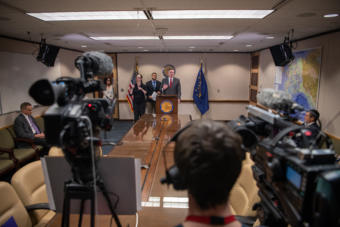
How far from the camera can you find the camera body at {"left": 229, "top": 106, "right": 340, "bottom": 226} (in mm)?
664

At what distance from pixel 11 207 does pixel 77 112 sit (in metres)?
1.41

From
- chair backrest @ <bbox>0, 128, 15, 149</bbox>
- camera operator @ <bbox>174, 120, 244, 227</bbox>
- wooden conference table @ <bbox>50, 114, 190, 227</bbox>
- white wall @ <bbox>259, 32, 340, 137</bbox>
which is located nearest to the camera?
camera operator @ <bbox>174, 120, 244, 227</bbox>

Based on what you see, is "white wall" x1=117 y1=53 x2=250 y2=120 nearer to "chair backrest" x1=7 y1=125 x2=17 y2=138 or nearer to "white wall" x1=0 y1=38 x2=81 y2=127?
"white wall" x1=0 y1=38 x2=81 y2=127

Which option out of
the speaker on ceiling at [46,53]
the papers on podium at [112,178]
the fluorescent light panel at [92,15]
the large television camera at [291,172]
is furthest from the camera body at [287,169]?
the speaker on ceiling at [46,53]

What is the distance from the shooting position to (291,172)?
2.46 feet

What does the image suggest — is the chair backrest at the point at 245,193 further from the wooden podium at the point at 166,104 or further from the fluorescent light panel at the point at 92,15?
the wooden podium at the point at 166,104

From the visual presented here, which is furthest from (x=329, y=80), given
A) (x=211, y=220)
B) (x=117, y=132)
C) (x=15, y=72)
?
(x=15, y=72)

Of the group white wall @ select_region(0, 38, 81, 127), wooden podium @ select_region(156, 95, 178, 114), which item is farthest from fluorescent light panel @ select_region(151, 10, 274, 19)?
white wall @ select_region(0, 38, 81, 127)

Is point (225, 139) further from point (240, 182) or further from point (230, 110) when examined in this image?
point (230, 110)

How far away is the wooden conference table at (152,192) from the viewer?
4.92 feet

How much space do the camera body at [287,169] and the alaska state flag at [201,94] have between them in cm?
704

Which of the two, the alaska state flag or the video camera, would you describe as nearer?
the video camera

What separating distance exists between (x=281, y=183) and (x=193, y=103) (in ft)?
25.2

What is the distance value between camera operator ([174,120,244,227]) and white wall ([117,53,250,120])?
303 inches
